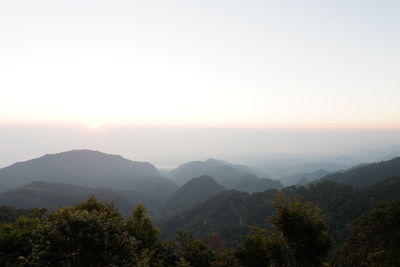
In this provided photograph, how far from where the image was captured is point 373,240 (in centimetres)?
2891

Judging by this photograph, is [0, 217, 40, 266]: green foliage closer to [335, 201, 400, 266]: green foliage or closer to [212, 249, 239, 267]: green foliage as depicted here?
[212, 249, 239, 267]: green foliage

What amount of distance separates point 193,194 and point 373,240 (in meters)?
159

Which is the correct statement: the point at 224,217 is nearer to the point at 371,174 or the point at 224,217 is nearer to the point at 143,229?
the point at 371,174

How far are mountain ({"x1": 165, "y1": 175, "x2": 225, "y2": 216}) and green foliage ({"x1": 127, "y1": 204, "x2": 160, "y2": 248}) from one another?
141089 mm

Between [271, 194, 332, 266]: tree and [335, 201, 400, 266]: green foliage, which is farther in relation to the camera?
[335, 201, 400, 266]: green foliage

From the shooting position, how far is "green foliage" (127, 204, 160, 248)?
28797 millimetres

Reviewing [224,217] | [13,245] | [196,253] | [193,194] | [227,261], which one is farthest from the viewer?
[193,194]

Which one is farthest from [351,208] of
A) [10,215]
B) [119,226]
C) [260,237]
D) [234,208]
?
[10,215]

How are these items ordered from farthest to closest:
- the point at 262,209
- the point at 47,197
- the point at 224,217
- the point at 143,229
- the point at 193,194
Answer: the point at 193,194 → the point at 47,197 → the point at 224,217 → the point at 262,209 → the point at 143,229

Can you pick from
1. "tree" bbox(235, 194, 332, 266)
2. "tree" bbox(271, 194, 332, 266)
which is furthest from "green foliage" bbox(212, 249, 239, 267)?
"tree" bbox(271, 194, 332, 266)

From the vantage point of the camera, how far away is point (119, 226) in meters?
14.8

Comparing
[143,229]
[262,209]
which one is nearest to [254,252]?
[143,229]

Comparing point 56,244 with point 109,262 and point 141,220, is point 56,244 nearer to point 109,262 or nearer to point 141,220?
point 109,262

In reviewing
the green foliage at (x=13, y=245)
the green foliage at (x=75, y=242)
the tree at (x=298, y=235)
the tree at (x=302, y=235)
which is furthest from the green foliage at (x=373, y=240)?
the green foliage at (x=13, y=245)
